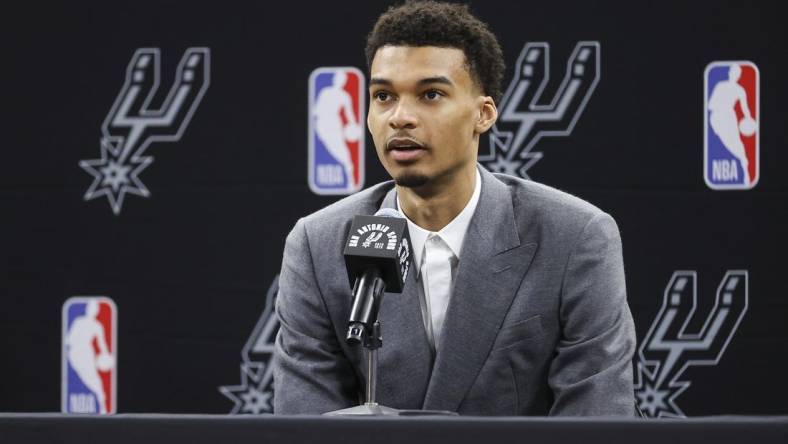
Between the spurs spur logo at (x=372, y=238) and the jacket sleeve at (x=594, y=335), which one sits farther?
the jacket sleeve at (x=594, y=335)

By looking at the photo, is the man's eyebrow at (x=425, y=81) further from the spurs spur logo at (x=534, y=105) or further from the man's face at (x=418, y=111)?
the spurs spur logo at (x=534, y=105)

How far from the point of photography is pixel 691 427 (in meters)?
1.05

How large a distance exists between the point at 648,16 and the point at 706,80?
242 millimetres

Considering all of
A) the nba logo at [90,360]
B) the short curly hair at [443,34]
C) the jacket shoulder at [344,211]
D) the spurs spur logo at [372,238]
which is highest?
the short curly hair at [443,34]

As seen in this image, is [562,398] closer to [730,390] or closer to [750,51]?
[730,390]

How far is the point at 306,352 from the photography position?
6.94 ft

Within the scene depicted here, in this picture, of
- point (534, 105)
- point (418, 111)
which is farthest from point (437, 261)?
point (534, 105)

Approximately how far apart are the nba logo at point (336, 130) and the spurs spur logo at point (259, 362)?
33 cm

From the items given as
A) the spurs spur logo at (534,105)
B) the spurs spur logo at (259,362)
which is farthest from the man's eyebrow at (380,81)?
the spurs spur logo at (259,362)

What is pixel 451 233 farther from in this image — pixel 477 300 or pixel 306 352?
pixel 306 352

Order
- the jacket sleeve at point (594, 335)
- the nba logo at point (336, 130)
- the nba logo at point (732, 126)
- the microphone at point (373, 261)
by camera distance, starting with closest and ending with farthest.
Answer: the microphone at point (373, 261), the jacket sleeve at point (594, 335), the nba logo at point (732, 126), the nba logo at point (336, 130)

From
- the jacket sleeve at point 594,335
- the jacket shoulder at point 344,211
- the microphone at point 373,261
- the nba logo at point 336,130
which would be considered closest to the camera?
the microphone at point 373,261

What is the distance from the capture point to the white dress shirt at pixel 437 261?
213 centimetres

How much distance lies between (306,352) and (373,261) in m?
0.57
